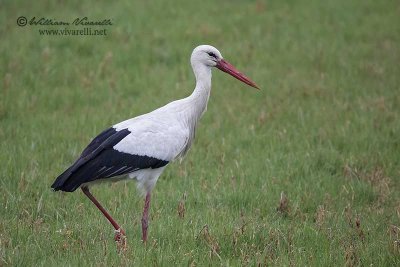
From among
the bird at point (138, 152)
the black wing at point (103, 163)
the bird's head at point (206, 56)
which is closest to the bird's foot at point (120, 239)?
the bird at point (138, 152)

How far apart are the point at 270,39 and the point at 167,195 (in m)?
5.65

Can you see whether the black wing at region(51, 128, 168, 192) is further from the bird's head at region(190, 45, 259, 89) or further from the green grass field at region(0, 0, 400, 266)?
the bird's head at region(190, 45, 259, 89)

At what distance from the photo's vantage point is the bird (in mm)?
5145

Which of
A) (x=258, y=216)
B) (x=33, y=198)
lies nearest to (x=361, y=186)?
(x=258, y=216)

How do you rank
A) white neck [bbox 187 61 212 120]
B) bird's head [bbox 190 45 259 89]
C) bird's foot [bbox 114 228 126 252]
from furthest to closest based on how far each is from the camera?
bird's head [bbox 190 45 259 89] < white neck [bbox 187 61 212 120] < bird's foot [bbox 114 228 126 252]

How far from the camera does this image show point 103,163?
5.21 metres

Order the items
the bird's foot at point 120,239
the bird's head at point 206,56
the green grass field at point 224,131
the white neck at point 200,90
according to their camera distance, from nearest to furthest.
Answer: the bird's foot at point 120,239
the green grass field at point 224,131
the white neck at point 200,90
the bird's head at point 206,56

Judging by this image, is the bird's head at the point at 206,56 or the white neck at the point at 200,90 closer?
the white neck at the point at 200,90

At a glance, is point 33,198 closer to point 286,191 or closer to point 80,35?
point 286,191

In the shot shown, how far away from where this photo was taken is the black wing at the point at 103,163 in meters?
5.06

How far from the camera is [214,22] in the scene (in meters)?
11.7
